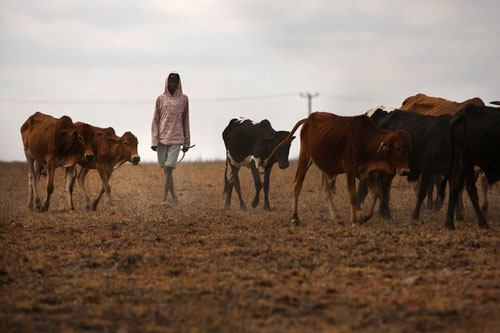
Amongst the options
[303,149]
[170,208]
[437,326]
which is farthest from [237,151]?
[437,326]

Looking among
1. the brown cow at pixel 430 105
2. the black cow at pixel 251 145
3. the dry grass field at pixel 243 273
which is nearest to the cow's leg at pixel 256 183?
the black cow at pixel 251 145

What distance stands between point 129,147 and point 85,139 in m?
0.98

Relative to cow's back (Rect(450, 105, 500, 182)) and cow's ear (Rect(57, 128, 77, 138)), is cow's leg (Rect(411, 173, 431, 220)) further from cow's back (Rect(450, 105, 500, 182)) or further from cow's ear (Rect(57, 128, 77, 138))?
cow's ear (Rect(57, 128, 77, 138))

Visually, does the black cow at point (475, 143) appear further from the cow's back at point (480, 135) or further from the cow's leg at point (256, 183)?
the cow's leg at point (256, 183)

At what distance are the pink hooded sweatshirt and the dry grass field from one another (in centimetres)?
236

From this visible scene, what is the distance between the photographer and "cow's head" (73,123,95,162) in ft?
47.7

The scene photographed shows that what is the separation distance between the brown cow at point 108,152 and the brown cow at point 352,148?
454 cm

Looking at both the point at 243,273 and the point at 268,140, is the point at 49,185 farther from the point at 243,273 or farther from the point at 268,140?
the point at 243,273

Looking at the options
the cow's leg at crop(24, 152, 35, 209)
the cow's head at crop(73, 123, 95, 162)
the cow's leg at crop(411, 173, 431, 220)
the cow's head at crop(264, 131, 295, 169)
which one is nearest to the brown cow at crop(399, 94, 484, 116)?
the cow's head at crop(264, 131, 295, 169)

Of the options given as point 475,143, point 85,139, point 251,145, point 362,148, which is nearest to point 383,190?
point 362,148

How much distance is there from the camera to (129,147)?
50.7 ft

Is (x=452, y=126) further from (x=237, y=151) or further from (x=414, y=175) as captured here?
(x=237, y=151)

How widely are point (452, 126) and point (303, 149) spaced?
7.64 feet

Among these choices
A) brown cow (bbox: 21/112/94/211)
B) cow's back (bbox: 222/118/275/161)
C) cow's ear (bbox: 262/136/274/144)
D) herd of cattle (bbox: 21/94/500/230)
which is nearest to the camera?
herd of cattle (bbox: 21/94/500/230)
